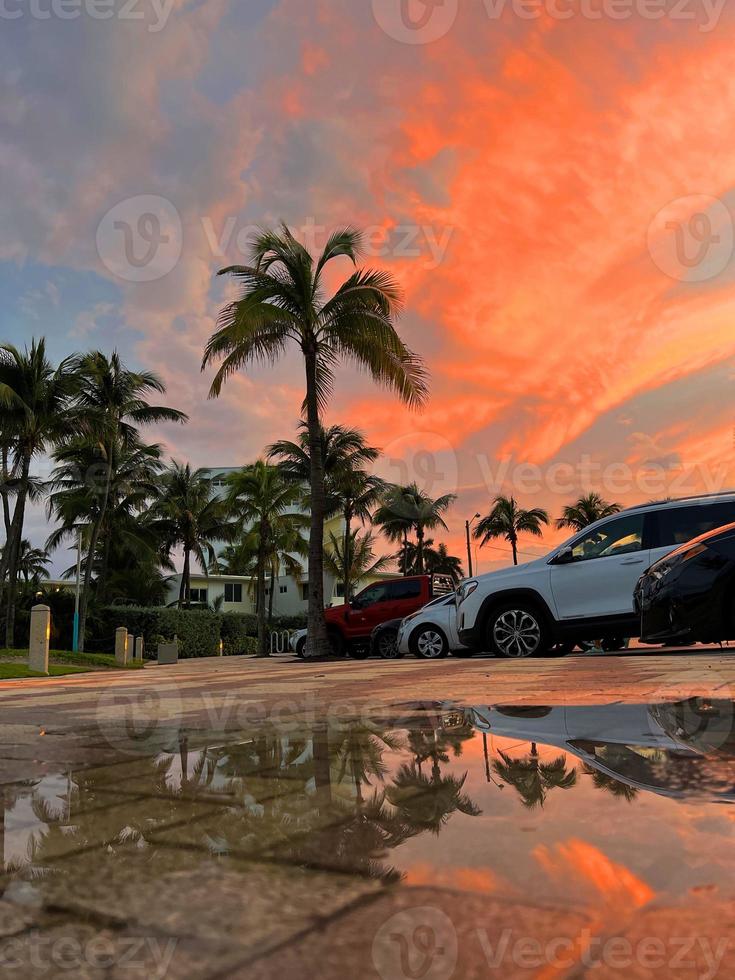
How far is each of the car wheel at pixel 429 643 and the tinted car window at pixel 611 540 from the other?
4.19 m

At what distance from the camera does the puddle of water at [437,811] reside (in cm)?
144

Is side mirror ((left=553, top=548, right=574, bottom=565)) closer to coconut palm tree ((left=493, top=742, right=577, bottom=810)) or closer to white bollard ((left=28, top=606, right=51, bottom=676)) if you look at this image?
coconut palm tree ((left=493, top=742, right=577, bottom=810))

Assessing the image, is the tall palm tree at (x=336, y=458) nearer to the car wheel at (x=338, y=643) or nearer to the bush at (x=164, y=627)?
the bush at (x=164, y=627)

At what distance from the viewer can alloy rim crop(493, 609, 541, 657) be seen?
9.66m

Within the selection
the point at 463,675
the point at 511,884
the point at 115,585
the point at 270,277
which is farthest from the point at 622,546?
the point at 115,585

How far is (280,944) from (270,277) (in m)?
16.9

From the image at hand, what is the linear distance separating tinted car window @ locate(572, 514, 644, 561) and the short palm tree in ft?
112

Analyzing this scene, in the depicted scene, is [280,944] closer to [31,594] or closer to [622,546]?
[622,546]

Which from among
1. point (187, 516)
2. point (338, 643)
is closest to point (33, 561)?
point (187, 516)

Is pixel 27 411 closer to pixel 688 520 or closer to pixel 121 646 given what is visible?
pixel 121 646

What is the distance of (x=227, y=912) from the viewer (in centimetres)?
128

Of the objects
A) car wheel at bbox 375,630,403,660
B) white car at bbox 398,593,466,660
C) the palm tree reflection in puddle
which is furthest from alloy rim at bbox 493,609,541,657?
the palm tree reflection in puddle

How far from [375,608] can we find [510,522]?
141 feet

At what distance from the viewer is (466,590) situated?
10.1 m
